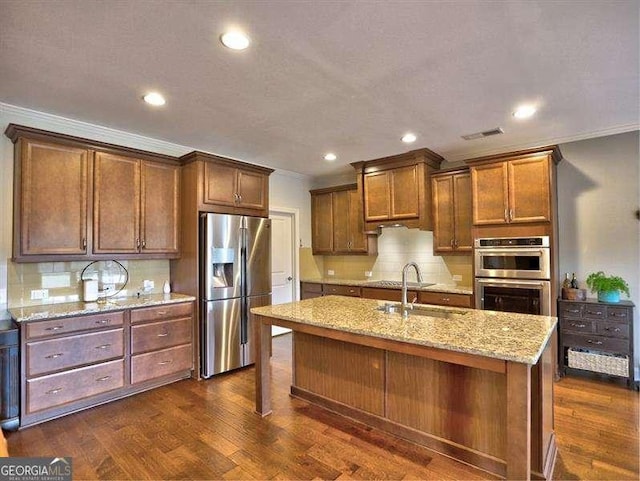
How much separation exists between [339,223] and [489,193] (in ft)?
7.56

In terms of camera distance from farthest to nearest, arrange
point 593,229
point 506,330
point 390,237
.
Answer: point 390,237, point 593,229, point 506,330

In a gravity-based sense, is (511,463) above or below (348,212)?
below

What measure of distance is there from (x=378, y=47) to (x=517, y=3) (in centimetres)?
75

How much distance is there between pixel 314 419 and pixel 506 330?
5.16 feet

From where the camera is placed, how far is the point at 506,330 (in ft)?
6.76

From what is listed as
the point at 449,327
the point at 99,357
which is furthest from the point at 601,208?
the point at 99,357

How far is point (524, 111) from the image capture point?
123 inches

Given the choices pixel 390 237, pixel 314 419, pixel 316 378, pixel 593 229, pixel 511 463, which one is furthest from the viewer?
pixel 390 237

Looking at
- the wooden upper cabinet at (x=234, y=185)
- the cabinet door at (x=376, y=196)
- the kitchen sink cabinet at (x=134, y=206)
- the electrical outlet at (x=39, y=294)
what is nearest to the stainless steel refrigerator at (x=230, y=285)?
the wooden upper cabinet at (x=234, y=185)

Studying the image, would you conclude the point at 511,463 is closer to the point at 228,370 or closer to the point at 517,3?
the point at 517,3

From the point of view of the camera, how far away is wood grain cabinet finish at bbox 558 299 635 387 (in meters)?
3.30

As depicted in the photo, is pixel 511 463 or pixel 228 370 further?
pixel 228 370

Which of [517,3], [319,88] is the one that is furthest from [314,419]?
[517,3]

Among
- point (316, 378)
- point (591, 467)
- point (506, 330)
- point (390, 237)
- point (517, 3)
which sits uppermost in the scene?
point (517, 3)
